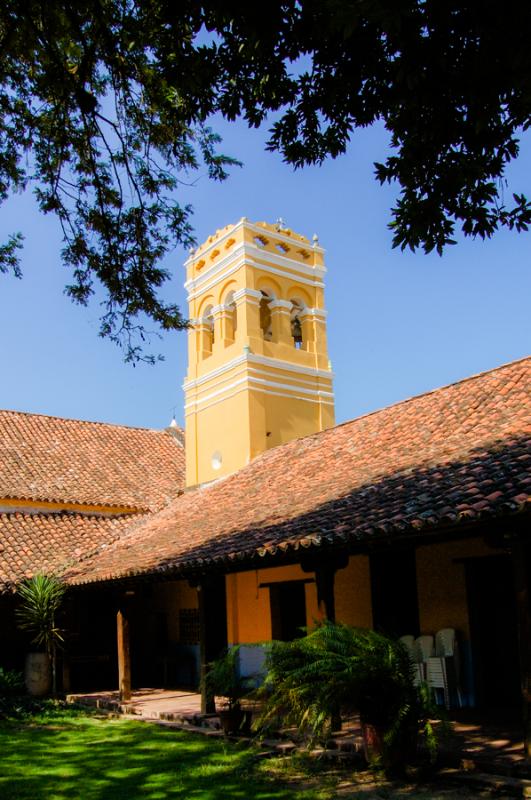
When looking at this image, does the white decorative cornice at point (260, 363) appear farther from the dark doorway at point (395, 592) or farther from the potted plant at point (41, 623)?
the dark doorway at point (395, 592)

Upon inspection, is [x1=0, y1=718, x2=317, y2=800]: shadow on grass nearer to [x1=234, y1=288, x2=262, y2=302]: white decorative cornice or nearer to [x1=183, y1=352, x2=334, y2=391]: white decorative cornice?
[x1=183, y1=352, x2=334, y2=391]: white decorative cornice

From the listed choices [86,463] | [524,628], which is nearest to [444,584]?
[524,628]

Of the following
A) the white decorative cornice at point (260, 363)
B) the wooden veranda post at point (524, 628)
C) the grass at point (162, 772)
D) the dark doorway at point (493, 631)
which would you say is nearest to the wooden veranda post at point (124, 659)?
the grass at point (162, 772)

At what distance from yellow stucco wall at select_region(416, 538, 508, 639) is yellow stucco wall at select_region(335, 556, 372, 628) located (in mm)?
922

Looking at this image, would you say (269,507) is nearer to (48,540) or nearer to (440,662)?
(440,662)

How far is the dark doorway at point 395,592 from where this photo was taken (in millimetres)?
10266

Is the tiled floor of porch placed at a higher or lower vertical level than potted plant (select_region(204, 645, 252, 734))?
lower

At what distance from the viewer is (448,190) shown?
5.25 meters

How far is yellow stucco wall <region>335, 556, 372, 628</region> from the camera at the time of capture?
10.8m

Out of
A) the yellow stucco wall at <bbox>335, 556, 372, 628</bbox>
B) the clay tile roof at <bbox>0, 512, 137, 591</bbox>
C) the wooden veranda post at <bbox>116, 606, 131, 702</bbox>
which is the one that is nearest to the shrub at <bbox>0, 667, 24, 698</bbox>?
the clay tile roof at <bbox>0, 512, 137, 591</bbox>

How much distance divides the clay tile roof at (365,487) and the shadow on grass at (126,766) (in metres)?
2.08

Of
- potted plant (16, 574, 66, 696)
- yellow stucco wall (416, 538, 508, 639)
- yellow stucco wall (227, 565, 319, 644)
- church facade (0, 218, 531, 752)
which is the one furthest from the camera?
potted plant (16, 574, 66, 696)

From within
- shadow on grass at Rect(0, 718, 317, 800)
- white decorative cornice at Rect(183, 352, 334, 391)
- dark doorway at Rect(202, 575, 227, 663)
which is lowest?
shadow on grass at Rect(0, 718, 317, 800)

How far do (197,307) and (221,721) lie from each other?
1164 centimetres
